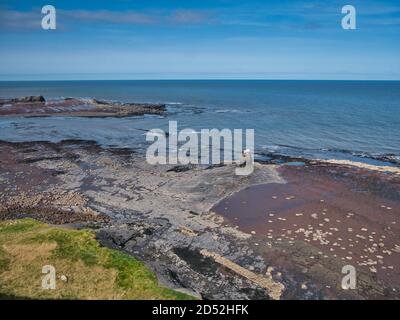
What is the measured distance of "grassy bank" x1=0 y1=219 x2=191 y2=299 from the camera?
1282cm

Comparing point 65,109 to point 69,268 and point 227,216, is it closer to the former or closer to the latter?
point 227,216

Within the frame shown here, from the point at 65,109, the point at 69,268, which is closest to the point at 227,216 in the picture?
the point at 69,268

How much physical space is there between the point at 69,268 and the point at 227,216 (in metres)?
10.6

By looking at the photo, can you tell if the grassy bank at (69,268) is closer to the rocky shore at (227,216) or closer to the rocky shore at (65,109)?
the rocky shore at (227,216)

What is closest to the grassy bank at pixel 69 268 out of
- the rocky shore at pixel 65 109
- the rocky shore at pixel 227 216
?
the rocky shore at pixel 227 216

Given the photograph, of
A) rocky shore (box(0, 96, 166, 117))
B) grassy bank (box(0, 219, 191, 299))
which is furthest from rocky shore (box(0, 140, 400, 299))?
rocky shore (box(0, 96, 166, 117))

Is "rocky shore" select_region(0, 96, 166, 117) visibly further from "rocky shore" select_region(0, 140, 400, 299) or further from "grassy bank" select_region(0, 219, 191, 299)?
"grassy bank" select_region(0, 219, 191, 299)

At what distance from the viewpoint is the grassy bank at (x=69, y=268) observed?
12820 millimetres

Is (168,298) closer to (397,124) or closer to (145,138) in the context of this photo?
(145,138)

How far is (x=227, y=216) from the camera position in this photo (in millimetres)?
22453

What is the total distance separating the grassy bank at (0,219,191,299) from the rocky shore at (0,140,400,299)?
3.83 ft

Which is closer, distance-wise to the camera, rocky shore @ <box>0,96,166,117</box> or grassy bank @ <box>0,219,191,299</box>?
grassy bank @ <box>0,219,191,299</box>
